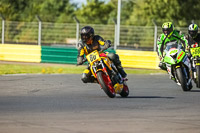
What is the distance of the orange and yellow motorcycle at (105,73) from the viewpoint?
11.9 m

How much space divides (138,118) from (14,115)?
73.4 inches

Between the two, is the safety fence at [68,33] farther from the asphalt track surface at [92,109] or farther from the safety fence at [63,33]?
the asphalt track surface at [92,109]

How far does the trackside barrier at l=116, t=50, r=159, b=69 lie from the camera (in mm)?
26172

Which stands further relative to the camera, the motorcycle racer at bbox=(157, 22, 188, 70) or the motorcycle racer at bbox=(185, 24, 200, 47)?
the motorcycle racer at bbox=(185, 24, 200, 47)

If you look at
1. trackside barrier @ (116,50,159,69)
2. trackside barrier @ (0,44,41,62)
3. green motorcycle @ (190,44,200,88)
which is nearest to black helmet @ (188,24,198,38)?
green motorcycle @ (190,44,200,88)

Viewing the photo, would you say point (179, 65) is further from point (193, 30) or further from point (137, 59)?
point (137, 59)

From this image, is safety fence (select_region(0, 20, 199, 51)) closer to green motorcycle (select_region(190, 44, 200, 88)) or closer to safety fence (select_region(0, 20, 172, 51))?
safety fence (select_region(0, 20, 172, 51))

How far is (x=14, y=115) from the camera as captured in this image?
913 cm

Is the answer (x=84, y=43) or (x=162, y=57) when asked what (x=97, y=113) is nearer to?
(x=84, y=43)

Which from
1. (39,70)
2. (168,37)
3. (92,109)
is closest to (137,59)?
(39,70)

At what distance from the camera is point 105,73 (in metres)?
11.9

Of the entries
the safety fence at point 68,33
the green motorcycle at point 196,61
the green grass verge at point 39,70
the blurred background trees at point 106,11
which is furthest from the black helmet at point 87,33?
the blurred background trees at point 106,11

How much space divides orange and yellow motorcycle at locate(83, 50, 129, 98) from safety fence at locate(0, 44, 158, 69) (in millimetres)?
14230

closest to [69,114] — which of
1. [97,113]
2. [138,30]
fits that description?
[97,113]
